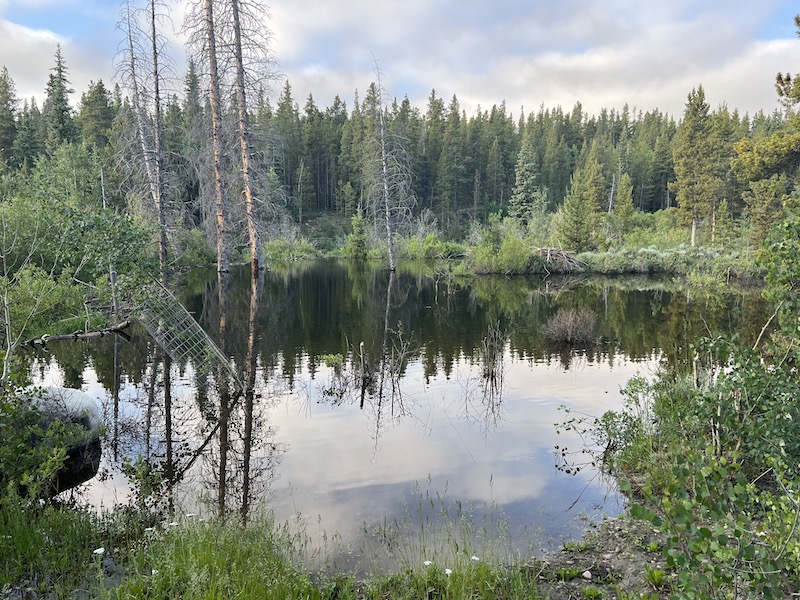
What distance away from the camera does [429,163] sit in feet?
263

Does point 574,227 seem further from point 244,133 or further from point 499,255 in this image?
point 244,133

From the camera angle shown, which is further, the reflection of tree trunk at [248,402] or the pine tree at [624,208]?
the pine tree at [624,208]

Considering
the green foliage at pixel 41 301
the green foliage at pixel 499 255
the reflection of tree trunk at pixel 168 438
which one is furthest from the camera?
the green foliage at pixel 499 255

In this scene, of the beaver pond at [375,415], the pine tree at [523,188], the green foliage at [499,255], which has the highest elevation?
the pine tree at [523,188]

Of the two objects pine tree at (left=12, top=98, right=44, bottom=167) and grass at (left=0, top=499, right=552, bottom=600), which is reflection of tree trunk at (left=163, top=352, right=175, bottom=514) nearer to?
grass at (left=0, top=499, right=552, bottom=600)

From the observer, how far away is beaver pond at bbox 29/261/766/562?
245 inches

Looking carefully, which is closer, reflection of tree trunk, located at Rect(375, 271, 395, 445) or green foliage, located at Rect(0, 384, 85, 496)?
green foliage, located at Rect(0, 384, 85, 496)

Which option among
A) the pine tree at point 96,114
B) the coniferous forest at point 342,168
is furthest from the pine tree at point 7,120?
the pine tree at point 96,114

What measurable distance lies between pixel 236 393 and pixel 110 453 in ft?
9.81

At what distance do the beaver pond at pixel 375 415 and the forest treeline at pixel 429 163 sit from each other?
11.0 meters

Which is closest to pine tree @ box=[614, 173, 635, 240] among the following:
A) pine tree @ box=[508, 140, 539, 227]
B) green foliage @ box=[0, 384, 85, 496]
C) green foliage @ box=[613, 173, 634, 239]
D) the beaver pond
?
green foliage @ box=[613, 173, 634, 239]

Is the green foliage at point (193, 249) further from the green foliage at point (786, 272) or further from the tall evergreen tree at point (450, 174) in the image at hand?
the tall evergreen tree at point (450, 174)

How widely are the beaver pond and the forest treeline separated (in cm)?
1103

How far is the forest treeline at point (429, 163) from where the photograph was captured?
97.0 feet
